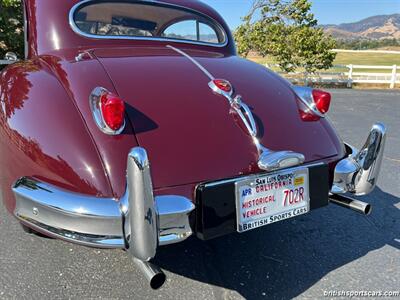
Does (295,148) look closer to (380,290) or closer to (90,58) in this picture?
(380,290)

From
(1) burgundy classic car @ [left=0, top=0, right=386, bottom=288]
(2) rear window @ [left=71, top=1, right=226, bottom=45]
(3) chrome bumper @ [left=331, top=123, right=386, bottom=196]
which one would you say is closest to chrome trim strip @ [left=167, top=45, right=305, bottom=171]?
(1) burgundy classic car @ [left=0, top=0, right=386, bottom=288]

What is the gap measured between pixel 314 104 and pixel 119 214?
149 cm

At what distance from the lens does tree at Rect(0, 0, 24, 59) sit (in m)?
10.3

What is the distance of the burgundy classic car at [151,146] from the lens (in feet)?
6.04

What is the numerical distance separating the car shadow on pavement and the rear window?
1593 millimetres

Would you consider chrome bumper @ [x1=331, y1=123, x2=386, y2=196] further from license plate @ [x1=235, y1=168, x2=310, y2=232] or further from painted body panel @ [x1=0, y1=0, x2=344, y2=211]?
license plate @ [x1=235, y1=168, x2=310, y2=232]

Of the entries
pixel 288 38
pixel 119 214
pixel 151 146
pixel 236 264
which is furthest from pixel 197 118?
pixel 288 38

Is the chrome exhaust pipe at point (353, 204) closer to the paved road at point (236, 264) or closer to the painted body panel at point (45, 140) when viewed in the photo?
the paved road at point (236, 264)

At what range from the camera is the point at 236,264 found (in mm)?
2568

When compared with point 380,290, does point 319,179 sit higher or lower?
higher

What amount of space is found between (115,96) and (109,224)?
0.61 metres

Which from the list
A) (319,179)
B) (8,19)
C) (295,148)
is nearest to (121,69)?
(295,148)

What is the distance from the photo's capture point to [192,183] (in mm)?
1982

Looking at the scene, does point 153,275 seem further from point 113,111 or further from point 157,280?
point 113,111
